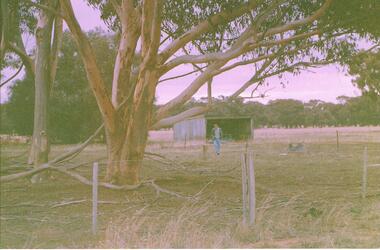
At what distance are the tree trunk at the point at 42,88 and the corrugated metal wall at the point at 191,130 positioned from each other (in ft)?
73.5

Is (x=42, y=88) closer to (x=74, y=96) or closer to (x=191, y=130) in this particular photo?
(x=74, y=96)

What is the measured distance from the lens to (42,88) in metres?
11.9

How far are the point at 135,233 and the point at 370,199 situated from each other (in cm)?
516

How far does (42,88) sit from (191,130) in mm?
23654

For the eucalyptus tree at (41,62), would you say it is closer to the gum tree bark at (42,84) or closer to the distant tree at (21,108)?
the gum tree bark at (42,84)

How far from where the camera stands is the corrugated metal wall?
34844 mm

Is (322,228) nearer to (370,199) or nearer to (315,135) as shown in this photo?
(370,199)

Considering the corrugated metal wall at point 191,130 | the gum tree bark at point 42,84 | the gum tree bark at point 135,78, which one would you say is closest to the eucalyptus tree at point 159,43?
the gum tree bark at point 135,78

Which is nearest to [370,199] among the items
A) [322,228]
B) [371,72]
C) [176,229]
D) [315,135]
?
[322,228]

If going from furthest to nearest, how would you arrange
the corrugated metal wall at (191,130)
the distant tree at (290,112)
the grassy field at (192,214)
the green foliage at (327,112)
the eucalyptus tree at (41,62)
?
1. the corrugated metal wall at (191,130)
2. the distant tree at (290,112)
3. the green foliage at (327,112)
4. the eucalyptus tree at (41,62)
5. the grassy field at (192,214)

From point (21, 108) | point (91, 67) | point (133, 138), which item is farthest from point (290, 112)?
point (91, 67)

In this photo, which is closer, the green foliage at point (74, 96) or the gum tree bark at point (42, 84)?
the gum tree bark at point (42, 84)

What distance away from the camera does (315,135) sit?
29.4 metres

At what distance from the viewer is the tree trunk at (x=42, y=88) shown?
1176cm
